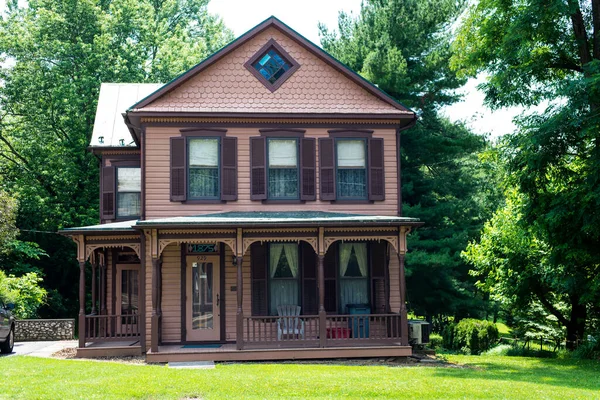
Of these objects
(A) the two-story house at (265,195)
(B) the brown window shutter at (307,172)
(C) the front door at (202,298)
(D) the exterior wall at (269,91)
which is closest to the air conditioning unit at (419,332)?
(A) the two-story house at (265,195)

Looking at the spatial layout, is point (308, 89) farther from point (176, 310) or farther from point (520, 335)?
point (520, 335)

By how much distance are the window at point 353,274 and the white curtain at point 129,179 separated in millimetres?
6655

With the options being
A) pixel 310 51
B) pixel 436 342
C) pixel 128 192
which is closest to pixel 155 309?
pixel 128 192

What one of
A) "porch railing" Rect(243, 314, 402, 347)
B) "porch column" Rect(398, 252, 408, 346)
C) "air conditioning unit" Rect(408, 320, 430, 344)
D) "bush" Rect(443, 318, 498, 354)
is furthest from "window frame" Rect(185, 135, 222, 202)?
"bush" Rect(443, 318, 498, 354)

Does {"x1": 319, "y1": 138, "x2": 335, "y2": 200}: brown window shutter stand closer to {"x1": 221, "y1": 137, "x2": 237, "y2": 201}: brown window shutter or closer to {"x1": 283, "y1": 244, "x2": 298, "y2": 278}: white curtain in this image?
{"x1": 283, "y1": 244, "x2": 298, "y2": 278}: white curtain

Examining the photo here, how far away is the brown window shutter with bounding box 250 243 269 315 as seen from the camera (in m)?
19.2

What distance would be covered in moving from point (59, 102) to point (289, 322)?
19.2 meters

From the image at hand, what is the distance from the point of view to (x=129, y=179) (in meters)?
21.8

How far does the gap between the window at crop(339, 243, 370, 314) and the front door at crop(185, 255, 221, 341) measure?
3408 mm

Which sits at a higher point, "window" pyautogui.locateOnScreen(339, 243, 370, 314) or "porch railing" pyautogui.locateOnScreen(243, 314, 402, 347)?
"window" pyautogui.locateOnScreen(339, 243, 370, 314)

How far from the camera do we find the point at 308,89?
789 inches

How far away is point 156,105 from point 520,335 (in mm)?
18982

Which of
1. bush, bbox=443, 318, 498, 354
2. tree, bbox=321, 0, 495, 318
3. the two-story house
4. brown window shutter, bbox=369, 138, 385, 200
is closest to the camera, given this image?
the two-story house

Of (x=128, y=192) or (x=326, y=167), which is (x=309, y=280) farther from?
(x=128, y=192)
